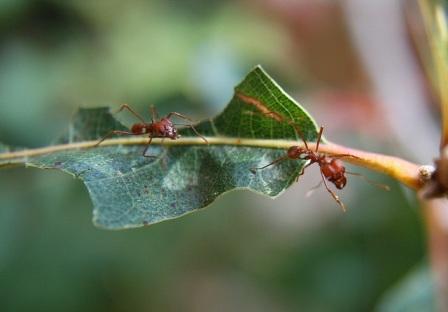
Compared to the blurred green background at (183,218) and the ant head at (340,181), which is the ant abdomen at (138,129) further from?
the blurred green background at (183,218)

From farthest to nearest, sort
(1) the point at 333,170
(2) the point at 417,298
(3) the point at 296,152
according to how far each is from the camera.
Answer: (2) the point at 417,298 < (1) the point at 333,170 < (3) the point at 296,152

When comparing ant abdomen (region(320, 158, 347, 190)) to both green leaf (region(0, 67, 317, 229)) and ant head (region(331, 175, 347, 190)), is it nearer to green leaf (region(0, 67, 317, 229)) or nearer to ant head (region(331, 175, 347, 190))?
A: ant head (region(331, 175, 347, 190))

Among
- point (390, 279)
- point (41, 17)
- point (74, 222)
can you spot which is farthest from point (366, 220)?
point (41, 17)

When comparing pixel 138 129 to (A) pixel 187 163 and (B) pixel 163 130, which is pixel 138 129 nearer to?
(B) pixel 163 130

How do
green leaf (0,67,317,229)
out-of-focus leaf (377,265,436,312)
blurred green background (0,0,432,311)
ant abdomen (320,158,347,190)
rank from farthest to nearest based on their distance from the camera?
1. blurred green background (0,0,432,311)
2. out-of-focus leaf (377,265,436,312)
3. ant abdomen (320,158,347,190)
4. green leaf (0,67,317,229)

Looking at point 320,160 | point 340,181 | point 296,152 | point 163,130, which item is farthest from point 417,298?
point 163,130

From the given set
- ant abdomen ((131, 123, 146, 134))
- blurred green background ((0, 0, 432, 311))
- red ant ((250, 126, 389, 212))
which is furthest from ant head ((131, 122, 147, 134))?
blurred green background ((0, 0, 432, 311))

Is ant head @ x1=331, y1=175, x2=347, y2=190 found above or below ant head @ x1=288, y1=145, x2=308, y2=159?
below
